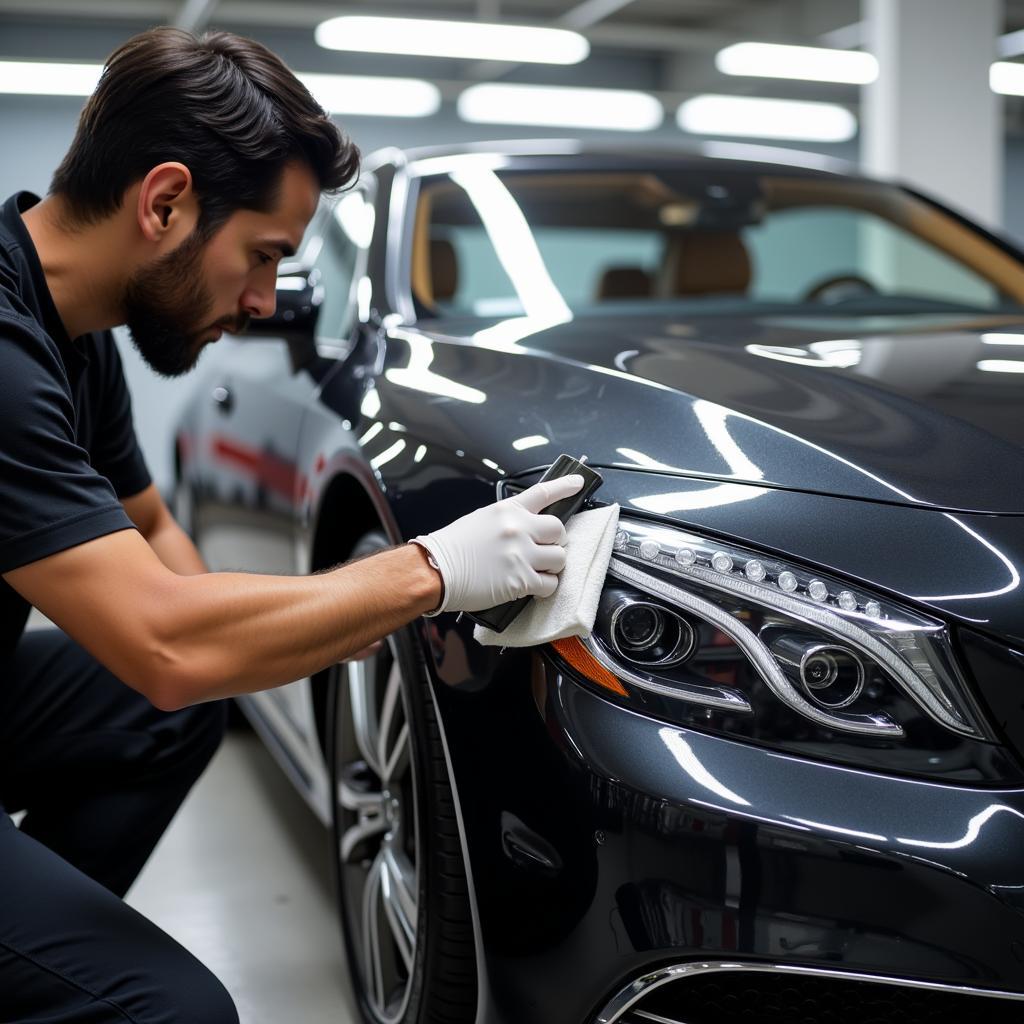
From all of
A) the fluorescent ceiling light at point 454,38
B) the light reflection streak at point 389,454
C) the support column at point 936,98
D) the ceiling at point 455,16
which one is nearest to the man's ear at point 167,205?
the light reflection streak at point 389,454

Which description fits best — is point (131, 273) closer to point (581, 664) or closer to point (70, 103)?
point (581, 664)

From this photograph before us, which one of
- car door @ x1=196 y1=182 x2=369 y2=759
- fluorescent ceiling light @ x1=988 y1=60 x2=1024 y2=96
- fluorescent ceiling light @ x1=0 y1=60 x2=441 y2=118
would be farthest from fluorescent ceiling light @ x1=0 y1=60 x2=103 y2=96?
car door @ x1=196 y1=182 x2=369 y2=759

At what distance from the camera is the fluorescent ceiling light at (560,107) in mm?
9336

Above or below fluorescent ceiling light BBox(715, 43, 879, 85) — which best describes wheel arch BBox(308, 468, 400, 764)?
below

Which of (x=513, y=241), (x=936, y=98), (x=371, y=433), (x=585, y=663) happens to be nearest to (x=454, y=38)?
(x=936, y=98)

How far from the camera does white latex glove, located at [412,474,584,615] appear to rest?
1.08m

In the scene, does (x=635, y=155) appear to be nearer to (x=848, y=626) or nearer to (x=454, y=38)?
(x=848, y=626)

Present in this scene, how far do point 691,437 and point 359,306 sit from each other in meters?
0.89

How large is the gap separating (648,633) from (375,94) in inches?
363

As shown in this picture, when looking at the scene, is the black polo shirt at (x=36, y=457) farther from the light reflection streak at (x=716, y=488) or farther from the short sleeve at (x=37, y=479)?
the light reflection streak at (x=716, y=488)

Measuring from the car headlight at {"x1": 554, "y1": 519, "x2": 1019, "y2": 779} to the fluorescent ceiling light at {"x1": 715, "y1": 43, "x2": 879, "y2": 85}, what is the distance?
315 inches

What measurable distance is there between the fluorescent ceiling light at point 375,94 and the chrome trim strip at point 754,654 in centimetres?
851

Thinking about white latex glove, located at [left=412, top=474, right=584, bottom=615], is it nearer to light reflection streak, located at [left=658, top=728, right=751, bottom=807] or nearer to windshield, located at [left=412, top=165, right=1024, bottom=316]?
light reflection streak, located at [left=658, top=728, right=751, bottom=807]

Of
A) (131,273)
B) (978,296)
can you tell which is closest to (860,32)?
(978,296)
